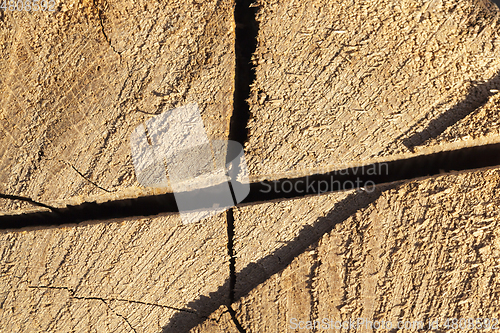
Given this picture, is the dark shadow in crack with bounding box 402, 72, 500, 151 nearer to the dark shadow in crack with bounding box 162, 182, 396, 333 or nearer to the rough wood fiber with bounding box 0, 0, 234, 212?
the dark shadow in crack with bounding box 162, 182, 396, 333

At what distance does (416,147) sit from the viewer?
862 mm

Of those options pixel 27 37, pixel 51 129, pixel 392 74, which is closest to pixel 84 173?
pixel 51 129

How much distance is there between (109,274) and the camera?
0.97 metres

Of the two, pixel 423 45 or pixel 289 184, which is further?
pixel 289 184

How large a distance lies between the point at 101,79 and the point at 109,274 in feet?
1.82

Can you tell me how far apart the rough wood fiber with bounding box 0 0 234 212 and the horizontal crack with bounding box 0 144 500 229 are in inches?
2.9

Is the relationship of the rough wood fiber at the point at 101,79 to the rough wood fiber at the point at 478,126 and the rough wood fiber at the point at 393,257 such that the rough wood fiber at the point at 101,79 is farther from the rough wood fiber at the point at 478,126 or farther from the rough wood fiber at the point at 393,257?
the rough wood fiber at the point at 478,126

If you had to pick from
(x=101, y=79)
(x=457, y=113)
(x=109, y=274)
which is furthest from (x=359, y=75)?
(x=109, y=274)

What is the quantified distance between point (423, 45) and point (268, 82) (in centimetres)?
40

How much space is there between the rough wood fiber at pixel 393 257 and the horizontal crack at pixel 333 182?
4cm

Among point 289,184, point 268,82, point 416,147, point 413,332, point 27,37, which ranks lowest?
point 413,332

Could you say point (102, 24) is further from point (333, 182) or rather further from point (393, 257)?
point (393, 257)

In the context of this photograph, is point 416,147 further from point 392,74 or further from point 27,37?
point 27,37

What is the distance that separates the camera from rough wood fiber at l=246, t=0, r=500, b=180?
83cm
